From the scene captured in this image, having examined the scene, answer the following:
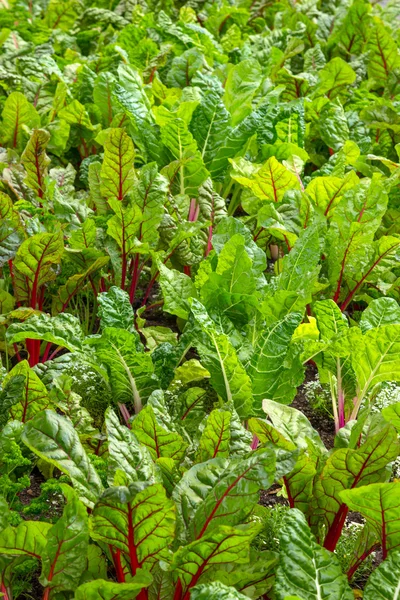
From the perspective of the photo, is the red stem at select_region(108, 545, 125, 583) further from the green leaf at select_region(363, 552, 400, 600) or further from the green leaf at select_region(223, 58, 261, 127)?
the green leaf at select_region(223, 58, 261, 127)

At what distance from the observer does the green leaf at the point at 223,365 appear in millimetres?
2211

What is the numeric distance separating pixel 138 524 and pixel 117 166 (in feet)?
4.82

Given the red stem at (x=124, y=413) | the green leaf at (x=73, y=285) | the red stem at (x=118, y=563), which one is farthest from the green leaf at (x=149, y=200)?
the red stem at (x=118, y=563)

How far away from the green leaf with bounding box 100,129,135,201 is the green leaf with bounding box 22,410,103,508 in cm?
124

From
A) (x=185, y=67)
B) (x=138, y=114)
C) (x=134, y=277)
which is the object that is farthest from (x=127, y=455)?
(x=185, y=67)

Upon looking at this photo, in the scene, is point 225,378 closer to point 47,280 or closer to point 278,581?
point 278,581

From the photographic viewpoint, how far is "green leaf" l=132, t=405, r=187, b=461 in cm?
200

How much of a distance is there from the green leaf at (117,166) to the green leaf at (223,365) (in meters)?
0.80

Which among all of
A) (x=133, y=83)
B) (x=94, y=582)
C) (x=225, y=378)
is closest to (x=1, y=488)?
(x=94, y=582)

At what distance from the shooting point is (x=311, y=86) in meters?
4.01

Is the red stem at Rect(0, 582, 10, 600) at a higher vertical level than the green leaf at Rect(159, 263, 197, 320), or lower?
lower

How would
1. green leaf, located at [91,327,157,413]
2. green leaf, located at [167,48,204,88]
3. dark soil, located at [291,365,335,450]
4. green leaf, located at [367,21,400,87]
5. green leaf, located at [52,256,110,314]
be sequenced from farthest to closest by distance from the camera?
green leaf, located at [367,21,400,87] → green leaf, located at [167,48,204,88] → green leaf, located at [52,256,110,314] → dark soil, located at [291,365,335,450] → green leaf, located at [91,327,157,413]

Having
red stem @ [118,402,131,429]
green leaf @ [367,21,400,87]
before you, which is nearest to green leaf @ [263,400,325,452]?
red stem @ [118,402,131,429]

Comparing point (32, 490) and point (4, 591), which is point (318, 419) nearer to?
point (32, 490)
